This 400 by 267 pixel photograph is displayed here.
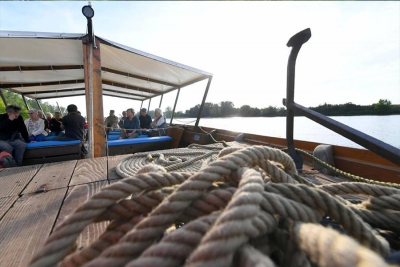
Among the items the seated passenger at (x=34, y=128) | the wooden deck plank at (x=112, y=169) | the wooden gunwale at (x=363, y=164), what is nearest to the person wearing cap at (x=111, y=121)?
the seated passenger at (x=34, y=128)

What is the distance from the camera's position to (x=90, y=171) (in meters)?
1.80

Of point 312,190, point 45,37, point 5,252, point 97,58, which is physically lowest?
point 5,252

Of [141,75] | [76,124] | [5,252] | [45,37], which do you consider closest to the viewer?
[5,252]

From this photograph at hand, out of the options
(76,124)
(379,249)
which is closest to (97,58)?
(76,124)

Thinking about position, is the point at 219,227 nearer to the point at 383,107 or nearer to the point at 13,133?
the point at 13,133

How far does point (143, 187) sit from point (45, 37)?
3344 mm

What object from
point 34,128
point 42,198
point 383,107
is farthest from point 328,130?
point 42,198

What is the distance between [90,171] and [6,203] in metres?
0.62

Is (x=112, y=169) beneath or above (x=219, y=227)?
beneath

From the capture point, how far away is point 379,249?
420mm

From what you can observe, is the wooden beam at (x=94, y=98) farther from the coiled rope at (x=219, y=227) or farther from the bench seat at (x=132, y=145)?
the coiled rope at (x=219, y=227)

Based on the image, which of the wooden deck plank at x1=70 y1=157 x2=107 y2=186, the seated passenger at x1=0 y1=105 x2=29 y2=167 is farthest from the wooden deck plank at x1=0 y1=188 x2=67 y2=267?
the seated passenger at x1=0 y1=105 x2=29 y2=167

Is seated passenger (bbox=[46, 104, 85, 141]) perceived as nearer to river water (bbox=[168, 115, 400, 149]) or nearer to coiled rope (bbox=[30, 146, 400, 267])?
river water (bbox=[168, 115, 400, 149])

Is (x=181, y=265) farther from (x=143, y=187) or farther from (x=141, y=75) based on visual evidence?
(x=141, y=75)
